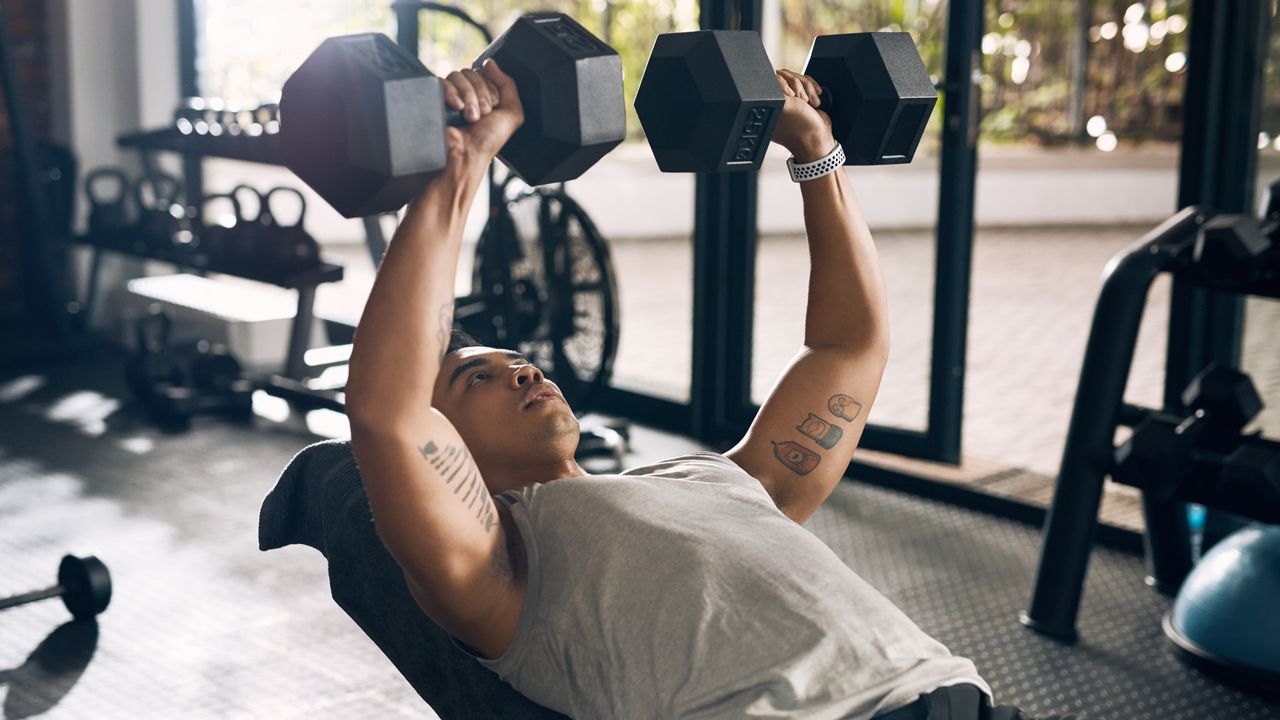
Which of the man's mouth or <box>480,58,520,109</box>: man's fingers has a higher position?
<box>480,58,520,109</box>: man's fingers

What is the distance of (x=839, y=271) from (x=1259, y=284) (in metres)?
1.01

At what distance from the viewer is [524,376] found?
1295mm

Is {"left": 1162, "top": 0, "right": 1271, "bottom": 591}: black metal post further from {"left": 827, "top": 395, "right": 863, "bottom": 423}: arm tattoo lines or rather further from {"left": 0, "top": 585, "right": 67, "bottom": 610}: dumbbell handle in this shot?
{"left": 0, "top": 585, "right": 67, "bottom": 610}: dumbbell handle

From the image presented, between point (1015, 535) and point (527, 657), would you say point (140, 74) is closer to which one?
point (1015, 535)

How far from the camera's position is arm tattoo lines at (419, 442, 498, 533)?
1.02 m

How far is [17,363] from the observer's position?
4.39m

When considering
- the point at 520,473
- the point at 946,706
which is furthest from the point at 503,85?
the point at 946,706

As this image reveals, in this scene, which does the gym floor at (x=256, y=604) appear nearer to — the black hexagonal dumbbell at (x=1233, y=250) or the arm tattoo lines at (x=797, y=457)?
the black hexagonal dumbbell at (x=1233, y=250)

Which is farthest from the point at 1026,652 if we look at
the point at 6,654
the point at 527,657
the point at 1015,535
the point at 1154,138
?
the point at 1154,138

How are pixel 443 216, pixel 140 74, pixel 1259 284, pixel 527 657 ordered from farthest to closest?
1. pixel 140 74
2. pixel 1259 284
3. pixel 527 657
4. pixel 443 216

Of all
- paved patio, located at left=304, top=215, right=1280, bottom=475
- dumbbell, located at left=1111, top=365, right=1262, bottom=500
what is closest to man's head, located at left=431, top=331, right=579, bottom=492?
dumbbell, located at left=1111, top=365, right=1262, bottom=500

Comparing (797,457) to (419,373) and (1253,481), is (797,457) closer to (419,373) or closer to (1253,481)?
(419,373)

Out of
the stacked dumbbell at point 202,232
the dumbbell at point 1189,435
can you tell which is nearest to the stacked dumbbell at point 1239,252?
the dumbbell at point 1189,435

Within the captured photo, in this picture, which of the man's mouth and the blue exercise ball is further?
the blue exercise ball
